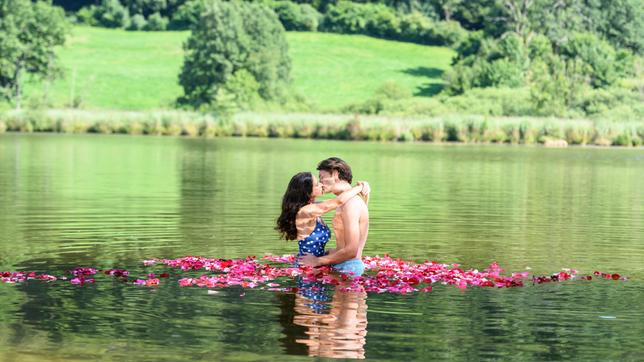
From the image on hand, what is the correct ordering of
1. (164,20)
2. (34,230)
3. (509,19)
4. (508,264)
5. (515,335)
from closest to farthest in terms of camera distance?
(515,335) < (508,264) < (34,230) < (509,19) < (164,20)

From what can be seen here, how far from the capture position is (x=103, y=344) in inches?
495

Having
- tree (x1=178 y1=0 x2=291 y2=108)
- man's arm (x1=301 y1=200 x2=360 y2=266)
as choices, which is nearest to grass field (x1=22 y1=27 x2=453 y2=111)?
tree (x1=178 y1=0 x2=291 y2=108)

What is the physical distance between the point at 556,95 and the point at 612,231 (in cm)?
6294

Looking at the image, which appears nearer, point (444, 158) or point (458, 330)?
point (458, 330)

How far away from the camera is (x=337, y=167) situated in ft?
55.3

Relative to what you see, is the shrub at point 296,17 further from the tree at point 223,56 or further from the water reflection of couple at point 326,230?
the water reflection of couple at point 326,230

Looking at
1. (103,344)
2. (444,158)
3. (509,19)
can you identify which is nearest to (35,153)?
(444,158)

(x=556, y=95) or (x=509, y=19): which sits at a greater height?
(x=509, y=19)

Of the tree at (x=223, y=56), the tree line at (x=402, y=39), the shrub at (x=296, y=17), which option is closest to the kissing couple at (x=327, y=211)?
the tree line at (x=402, y=39)

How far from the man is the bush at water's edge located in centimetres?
6031

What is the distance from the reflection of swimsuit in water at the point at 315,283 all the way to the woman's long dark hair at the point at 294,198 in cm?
29

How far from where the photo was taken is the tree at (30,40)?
94.4 m

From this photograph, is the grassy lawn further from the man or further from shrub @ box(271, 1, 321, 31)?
the man

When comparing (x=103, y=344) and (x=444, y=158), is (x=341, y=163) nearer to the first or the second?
(x=103, y=344)
